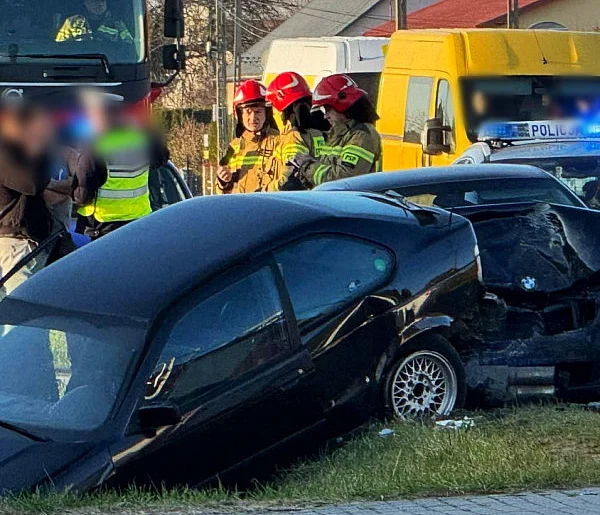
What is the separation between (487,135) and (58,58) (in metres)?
3.98


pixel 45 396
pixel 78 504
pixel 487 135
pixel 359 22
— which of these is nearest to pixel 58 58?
pixel 487 135

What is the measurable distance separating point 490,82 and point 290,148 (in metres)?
3.92

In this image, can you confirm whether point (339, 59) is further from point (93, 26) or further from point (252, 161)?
point (252, 161)

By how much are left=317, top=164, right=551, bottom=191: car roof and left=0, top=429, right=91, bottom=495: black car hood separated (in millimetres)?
3202

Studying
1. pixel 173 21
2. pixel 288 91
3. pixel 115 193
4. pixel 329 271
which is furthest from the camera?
pixel 173 21

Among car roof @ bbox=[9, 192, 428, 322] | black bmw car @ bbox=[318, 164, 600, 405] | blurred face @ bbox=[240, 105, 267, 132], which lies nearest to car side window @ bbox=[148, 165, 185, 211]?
blurred face @ bbox=[240, 105, 267, 132]

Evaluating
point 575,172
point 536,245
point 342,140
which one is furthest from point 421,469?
point 575,172

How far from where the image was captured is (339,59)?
67.9ft

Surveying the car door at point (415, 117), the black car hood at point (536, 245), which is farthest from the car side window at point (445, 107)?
the black car hood at point (536, 245)

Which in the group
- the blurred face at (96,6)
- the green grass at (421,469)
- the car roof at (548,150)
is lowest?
the green grass at (421,469)

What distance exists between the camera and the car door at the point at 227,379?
593 cm

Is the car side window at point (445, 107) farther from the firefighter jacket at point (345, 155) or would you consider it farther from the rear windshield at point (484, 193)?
the rear windshield at point (484, 193)

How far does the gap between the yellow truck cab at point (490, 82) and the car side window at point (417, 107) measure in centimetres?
1

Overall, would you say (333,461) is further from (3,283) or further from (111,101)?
(111,101)
